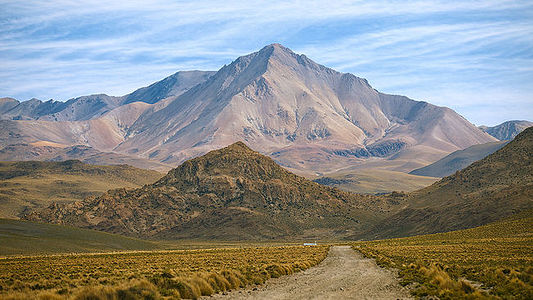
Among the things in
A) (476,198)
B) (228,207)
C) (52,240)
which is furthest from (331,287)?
(228,207)

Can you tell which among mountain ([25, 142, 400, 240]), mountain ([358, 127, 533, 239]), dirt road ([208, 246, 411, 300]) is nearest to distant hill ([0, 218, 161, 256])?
mountain ([25, 142, 400, 240])

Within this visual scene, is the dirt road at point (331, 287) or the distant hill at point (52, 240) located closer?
the dirt road at point (331, 287)

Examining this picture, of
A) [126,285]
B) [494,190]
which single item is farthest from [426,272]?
[494,190]

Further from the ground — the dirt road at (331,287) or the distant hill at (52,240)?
the dirt road at (331,287)

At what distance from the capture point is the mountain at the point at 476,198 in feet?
356

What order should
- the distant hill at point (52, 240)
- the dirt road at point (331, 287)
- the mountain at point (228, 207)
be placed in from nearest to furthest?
the dirt road at point (331, 287) → the distant hill at point (52, 240) → the mountain at point (228, 207)

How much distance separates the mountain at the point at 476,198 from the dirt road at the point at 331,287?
251ft

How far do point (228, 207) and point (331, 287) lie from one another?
130 metres

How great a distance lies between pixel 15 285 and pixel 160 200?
13223cm

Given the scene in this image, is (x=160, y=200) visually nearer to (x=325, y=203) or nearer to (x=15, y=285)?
(x=325, y=203)

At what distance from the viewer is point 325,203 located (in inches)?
6624

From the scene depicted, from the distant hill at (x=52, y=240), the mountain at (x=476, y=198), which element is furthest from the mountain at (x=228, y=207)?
the distant hill at (x=52, y=240)

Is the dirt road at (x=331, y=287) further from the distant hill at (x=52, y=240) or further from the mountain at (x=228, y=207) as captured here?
the mountain at (x=228, y=207)

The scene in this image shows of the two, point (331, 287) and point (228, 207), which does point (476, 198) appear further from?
point (331, 287)
